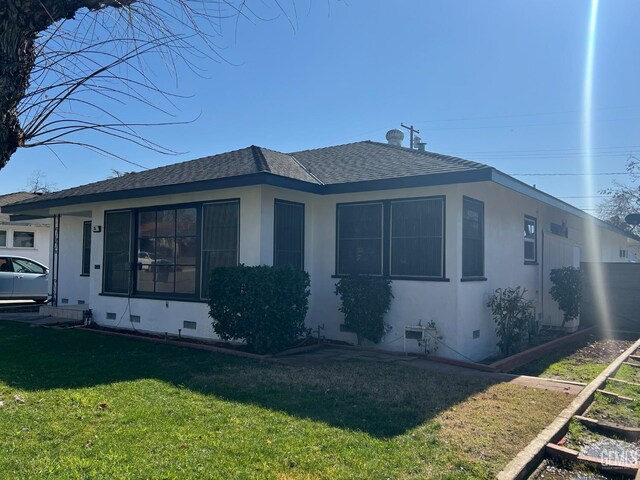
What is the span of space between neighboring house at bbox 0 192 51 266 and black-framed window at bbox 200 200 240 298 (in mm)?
15916

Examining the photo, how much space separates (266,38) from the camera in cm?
397

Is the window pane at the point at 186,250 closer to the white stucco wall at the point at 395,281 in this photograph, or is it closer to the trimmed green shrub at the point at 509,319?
the white stucco wall at the point at 395,281

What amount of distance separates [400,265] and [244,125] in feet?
14.9

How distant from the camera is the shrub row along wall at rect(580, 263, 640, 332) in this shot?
543 inches

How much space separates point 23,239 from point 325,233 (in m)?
18.9

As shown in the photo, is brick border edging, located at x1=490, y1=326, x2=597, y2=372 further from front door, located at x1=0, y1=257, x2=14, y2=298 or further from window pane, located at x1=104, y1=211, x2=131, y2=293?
front door, located at x1=0, y1=257, x2=14, y2=298

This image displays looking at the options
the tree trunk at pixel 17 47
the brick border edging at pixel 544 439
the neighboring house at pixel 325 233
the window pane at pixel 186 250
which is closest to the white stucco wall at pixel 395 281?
the neighboring house at pixel 325 233

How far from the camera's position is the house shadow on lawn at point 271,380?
5348mm

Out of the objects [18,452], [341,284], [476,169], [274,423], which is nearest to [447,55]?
[476,169]

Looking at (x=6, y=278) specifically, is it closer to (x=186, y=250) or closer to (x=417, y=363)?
(x=186, y=250)

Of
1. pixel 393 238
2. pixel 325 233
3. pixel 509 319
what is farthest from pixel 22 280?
pixel 509 319

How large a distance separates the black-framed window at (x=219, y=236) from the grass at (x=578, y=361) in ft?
17.8

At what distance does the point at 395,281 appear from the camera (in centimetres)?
930

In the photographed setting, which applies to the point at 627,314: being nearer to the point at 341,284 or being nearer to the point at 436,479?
the point at 341,284
